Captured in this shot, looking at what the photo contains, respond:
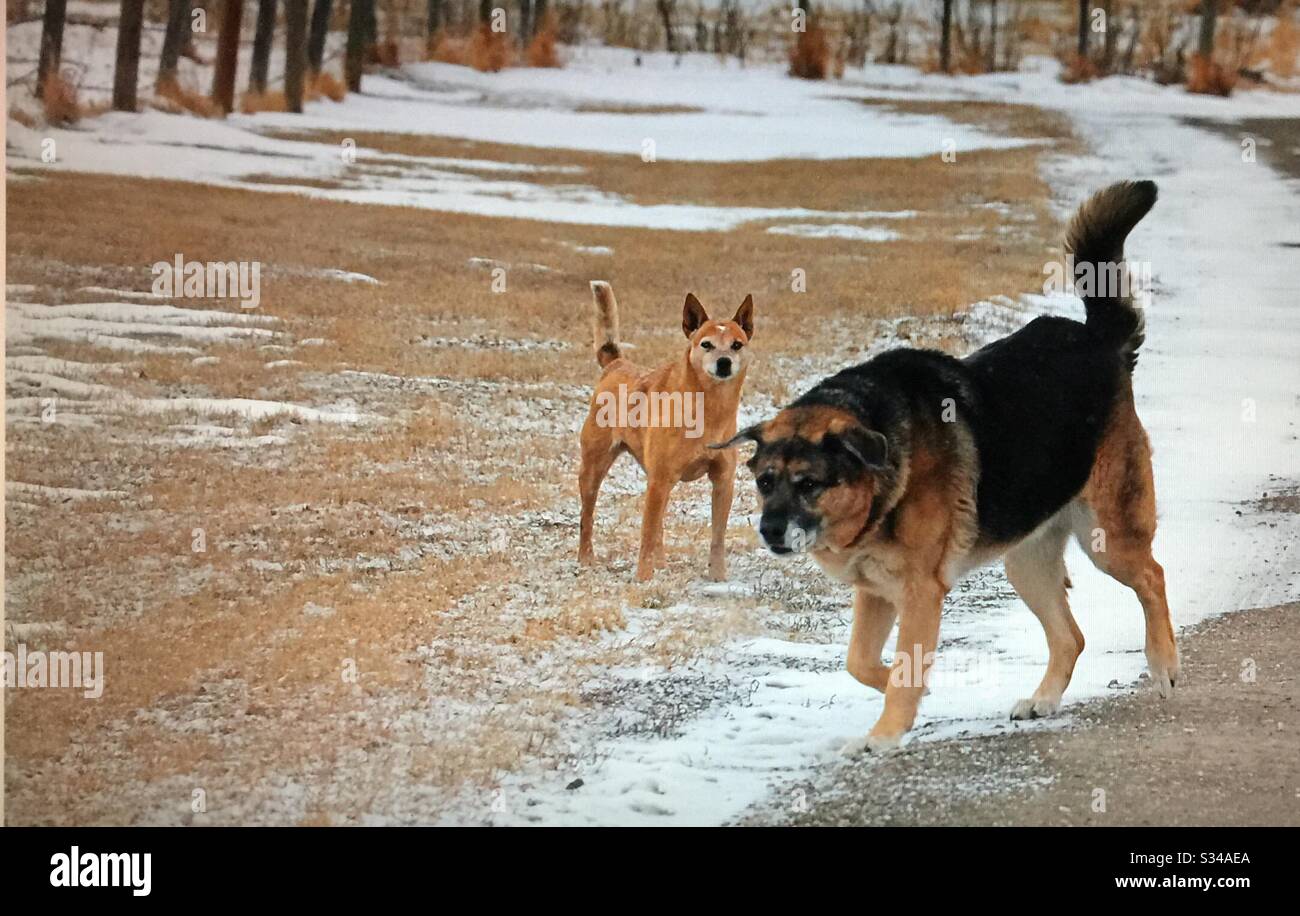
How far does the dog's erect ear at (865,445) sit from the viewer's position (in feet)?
11.2

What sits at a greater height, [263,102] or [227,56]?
[227,56]

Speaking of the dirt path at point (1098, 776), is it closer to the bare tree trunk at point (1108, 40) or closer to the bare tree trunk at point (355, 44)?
the bare tree trunk at point (1108, 40)

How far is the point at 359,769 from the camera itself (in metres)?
3.87

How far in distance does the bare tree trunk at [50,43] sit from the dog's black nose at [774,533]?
260cm

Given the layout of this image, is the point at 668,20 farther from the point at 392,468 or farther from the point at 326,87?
the point at 392,468

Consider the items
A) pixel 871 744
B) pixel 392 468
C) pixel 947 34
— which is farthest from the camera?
pixel 947 34

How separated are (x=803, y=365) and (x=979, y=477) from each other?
1.13 m

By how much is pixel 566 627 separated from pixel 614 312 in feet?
3.23

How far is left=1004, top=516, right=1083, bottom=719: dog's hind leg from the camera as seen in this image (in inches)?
152

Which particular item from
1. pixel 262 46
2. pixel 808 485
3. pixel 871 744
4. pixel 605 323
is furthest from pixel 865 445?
pixel 262 46

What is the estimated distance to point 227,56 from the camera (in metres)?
4.79

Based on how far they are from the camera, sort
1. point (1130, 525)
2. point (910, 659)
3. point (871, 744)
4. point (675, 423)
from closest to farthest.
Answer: point (910, 659)
point (871, 744)
point (1130, 525)
point (675, 423)
